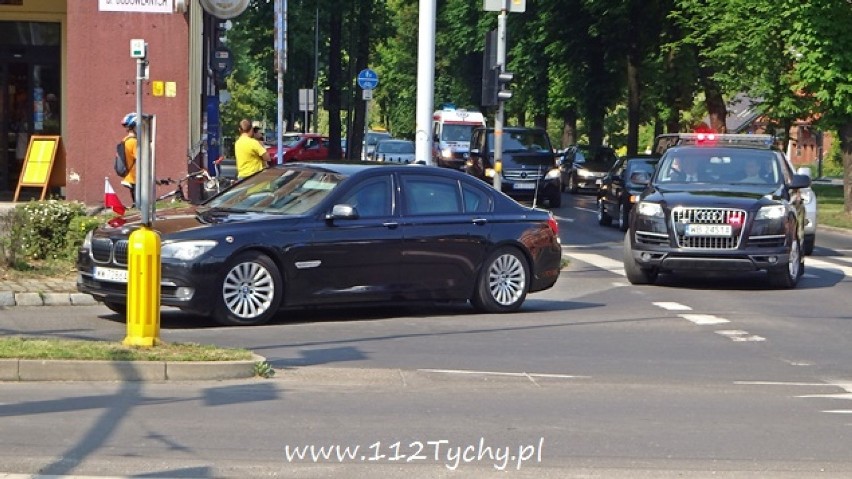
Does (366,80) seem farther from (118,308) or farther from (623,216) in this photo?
(118,308)

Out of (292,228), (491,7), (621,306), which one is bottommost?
(621,306)

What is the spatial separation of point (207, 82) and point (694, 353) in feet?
67.1

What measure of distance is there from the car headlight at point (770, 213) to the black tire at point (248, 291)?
285 inches

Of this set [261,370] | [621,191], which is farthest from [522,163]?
[261,370]

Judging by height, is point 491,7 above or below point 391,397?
above

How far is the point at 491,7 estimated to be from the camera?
21.0 m

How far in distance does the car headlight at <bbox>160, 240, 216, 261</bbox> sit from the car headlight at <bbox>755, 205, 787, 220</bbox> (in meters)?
7.97

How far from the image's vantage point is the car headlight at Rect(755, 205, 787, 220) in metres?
18.2

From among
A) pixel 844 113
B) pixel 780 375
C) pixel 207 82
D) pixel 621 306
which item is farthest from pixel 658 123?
pixel 780 375

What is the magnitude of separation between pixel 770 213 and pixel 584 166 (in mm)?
34025

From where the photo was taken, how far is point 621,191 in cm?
3120

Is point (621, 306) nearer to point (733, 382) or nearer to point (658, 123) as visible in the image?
point (733, 382)

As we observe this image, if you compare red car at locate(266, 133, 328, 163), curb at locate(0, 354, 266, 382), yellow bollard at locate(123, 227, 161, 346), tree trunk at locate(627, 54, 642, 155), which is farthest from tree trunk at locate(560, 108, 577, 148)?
curb at locate(0, 354, 266, 382)

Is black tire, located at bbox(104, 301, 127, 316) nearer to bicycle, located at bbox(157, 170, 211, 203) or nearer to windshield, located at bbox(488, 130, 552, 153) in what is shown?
bicycle, located at bbox(157, 170, 211, 203)
